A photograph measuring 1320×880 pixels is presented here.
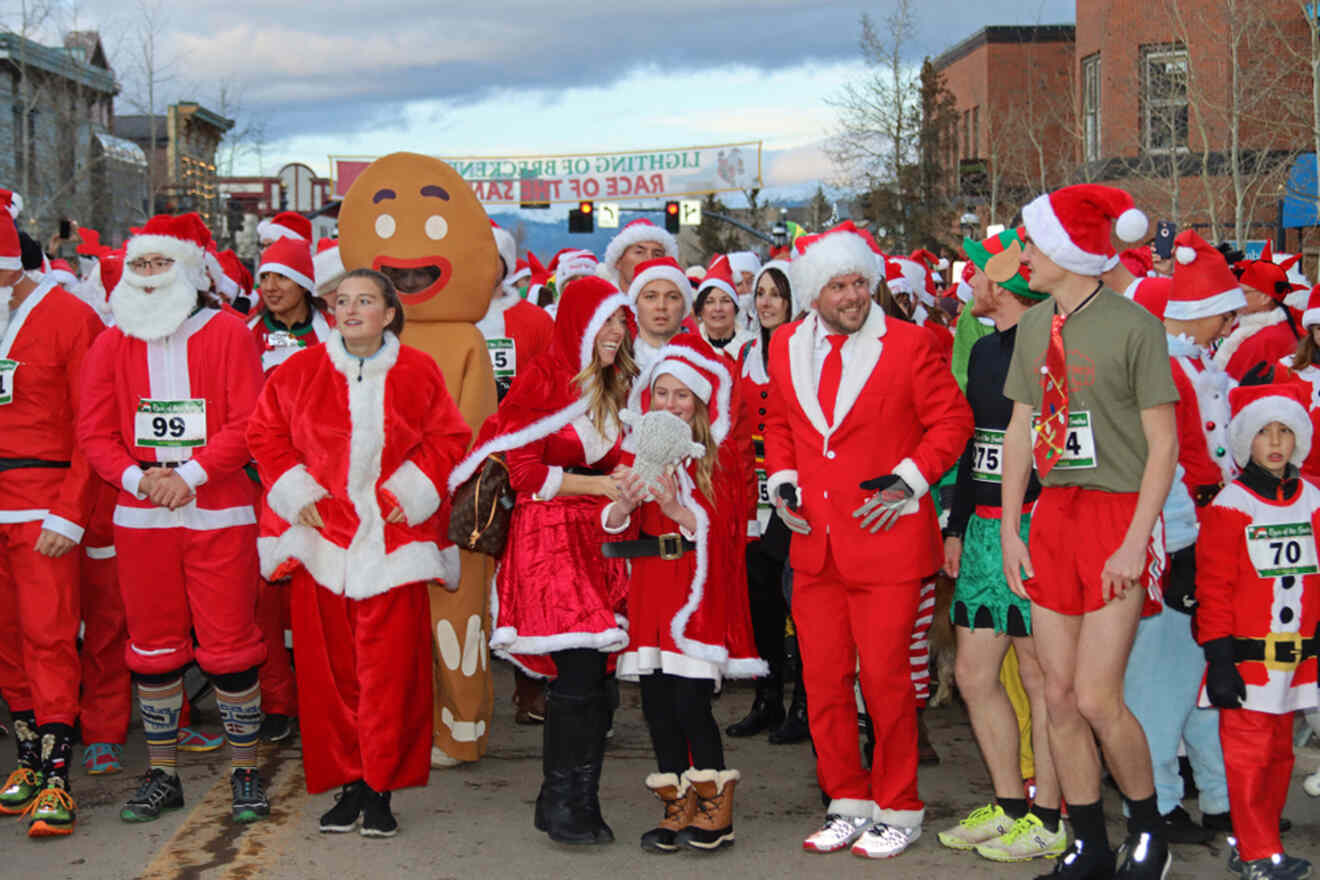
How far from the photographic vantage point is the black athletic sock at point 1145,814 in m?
4.51

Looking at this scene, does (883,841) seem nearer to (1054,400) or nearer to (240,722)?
(1054,400)

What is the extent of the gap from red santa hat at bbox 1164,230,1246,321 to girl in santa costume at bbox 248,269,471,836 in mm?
2820

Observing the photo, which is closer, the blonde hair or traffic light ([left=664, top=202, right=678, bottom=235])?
the blonde hair

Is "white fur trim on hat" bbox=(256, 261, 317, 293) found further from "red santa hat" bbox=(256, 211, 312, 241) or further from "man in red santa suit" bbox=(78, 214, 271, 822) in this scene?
"man in red santa suit" bbox=(78, 214, 271, 822)

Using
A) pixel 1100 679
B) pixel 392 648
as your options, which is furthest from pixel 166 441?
pixel 1100 679

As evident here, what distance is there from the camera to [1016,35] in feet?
121

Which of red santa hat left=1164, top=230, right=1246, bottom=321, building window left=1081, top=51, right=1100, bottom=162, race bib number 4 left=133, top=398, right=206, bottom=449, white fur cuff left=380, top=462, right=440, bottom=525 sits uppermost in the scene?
building window left=1081, top=51, right=1100, bottom=162

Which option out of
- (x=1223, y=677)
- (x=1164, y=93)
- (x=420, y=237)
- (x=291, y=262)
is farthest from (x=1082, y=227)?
(x=1164, y=93)

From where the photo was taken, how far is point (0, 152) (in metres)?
35.5

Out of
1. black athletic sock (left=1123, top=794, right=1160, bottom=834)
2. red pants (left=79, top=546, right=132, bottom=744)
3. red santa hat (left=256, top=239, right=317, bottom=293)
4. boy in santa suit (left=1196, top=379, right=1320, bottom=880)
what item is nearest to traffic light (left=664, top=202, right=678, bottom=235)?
red santa hat (left=256, top=239, right=317, bottom=293)

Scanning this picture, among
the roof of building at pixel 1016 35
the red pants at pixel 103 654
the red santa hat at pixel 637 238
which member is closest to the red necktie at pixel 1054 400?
the red santa hat at pixel 637 238

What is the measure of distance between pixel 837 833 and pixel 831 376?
165cm

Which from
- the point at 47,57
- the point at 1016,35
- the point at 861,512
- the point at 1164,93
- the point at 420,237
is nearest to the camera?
the point at 861,512

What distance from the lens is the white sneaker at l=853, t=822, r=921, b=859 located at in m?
4.95
